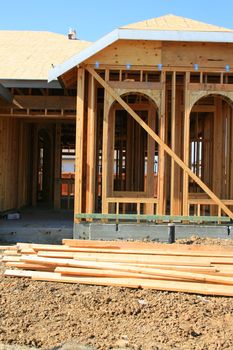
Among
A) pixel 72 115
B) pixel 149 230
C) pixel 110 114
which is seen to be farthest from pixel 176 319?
pixel 72 115

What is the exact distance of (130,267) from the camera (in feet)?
20.5

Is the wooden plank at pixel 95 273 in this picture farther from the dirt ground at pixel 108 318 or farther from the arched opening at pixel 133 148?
the arched opening at pixel 133 148

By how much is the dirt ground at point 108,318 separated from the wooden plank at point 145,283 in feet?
0.26

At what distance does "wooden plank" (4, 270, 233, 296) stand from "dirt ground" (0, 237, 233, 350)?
80 millimetres

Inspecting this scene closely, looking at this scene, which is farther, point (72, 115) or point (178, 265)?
point (72, 115)

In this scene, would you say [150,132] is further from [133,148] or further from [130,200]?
[133,148]

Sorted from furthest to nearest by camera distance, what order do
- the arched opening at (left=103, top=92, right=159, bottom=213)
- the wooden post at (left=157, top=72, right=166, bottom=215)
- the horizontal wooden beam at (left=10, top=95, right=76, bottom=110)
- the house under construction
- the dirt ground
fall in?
the horizontal wooden beam at (left=10, top=95, right=76, bottom=110), the arched opening at (left=103, top=92, right=159, bottom=213), the wooden post at (left=157, top=72, right=166, bottom=215), the house under construction, the dirt ground

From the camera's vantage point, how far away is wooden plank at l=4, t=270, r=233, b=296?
582 cm

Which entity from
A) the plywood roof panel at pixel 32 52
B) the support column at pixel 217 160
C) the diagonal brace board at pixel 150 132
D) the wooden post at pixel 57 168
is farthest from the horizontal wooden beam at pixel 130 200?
the wooden post at pixel 57 168

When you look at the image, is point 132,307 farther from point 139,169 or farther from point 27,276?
point 139,169

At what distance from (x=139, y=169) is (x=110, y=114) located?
384 cm

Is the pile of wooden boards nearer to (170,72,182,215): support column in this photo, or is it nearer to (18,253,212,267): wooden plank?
(18,253,212,267): wooden plank

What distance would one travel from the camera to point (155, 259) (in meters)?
6.54

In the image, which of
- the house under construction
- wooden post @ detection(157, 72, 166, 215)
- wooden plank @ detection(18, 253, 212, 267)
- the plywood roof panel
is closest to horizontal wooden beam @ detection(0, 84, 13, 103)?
the house under construction
